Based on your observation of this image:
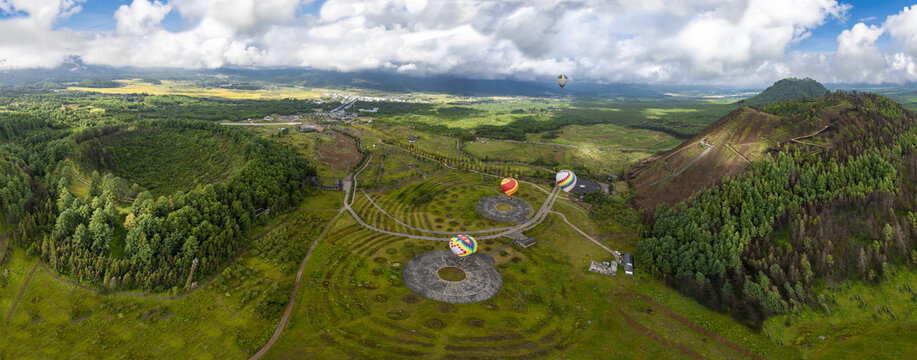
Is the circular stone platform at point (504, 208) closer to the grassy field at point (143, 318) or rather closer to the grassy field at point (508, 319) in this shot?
the grassy field at point (508, 319)

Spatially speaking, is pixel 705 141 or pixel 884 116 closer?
pixel 884 116

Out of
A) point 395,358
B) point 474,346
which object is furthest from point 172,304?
point 474,346

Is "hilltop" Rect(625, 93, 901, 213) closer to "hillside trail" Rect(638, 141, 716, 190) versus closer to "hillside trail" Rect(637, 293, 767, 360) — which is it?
"hillside trail" Rect(638, 141, 716, 190)

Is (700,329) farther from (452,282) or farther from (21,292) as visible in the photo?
(21,292)

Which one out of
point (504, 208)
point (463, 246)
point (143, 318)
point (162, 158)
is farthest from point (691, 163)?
point (162, 158)

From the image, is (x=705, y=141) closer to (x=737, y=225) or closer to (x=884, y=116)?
(x=884, y=116)

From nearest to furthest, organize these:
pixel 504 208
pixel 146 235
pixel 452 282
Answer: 1. pixel 452 282
2. pixel 146 235
3. pixel 504 208

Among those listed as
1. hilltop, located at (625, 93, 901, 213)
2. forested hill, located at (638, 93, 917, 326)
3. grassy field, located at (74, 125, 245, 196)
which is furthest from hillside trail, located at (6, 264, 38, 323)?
hilltop, located at (625, 93, 901, 213)
